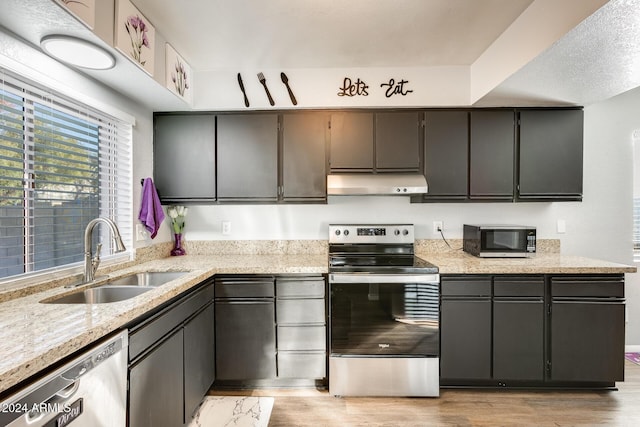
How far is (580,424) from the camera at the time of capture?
1865mm

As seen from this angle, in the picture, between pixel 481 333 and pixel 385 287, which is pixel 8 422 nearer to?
pixel 385 287

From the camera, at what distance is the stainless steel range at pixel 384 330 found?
Answer: 6.88 ft

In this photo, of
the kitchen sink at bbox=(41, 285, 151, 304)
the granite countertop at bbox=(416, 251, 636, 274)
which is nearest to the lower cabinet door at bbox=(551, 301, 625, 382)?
the granite countertop at bbox=(416, 251, 636, 274)

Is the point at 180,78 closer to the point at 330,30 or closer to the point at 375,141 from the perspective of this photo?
the point at 330,30

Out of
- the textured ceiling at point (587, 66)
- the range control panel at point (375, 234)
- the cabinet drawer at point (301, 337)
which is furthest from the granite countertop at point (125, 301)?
the textured ceiling at point (587, 66)

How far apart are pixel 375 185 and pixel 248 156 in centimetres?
111

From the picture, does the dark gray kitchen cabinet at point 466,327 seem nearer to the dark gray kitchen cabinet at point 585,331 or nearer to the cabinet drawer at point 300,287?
the dark gray kitchen cabinet at point 585,331

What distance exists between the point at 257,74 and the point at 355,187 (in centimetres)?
129

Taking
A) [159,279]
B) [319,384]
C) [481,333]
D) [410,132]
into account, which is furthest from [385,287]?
[159,279]

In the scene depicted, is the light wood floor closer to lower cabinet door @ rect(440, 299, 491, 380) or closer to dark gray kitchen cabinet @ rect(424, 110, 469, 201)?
lower cabinet door @ rect(440, 299, 491, 380)

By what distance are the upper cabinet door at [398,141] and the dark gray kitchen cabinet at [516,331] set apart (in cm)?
113

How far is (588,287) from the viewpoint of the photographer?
6.84ft

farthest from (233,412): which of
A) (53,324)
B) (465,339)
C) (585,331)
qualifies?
(585,331)

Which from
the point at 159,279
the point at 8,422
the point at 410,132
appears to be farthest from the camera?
Result: the point at 410,132
